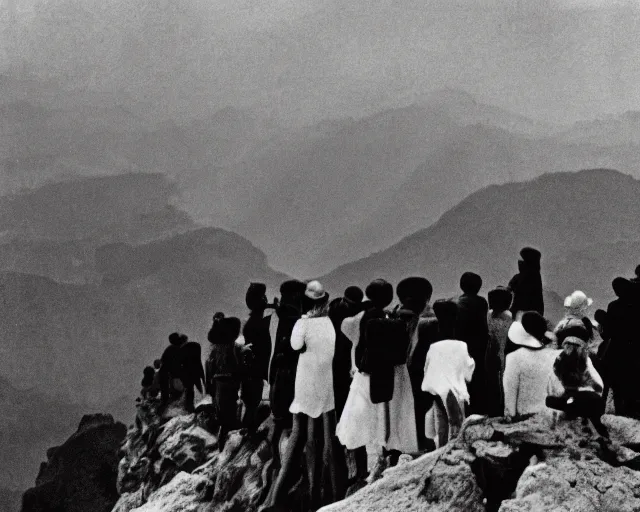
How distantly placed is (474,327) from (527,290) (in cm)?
98

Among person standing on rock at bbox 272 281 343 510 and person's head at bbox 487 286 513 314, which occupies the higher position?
person's head at bbox 487 286 513 314

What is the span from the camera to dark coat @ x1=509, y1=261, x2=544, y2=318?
6.84 metres

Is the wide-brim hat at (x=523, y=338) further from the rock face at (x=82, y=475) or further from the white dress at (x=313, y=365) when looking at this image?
the rock face at (x=82, y=475)

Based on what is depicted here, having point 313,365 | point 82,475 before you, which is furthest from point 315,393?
point 82,475

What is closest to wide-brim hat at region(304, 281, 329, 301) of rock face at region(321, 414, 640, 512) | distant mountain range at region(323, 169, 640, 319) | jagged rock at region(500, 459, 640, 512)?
rock face at region(321, 414, 640, 512)

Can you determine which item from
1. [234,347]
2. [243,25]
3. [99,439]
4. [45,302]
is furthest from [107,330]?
[234,347]

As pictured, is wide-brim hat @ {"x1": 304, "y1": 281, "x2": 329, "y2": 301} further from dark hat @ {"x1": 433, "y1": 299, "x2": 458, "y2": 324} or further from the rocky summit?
the rocky summit

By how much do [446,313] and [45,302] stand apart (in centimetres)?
2667

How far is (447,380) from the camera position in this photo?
570 centimetres

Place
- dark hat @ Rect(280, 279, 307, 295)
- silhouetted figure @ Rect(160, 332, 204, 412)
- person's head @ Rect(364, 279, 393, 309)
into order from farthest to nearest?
1. silhouetted figure @ Rect(160, 332, 204, 412)
2. dark hat @ Rect(280, 279, 307, 295)
3. person's head @ Rect(364, 279, 393, 309)

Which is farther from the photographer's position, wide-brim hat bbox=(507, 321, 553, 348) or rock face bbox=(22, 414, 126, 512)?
rock face bbox=(22, 414, 126, 512)

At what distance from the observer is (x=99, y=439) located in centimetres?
1977

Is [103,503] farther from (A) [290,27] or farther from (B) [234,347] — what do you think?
(A) [290,27]

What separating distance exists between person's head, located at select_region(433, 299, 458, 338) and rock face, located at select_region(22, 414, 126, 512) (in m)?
13.2
